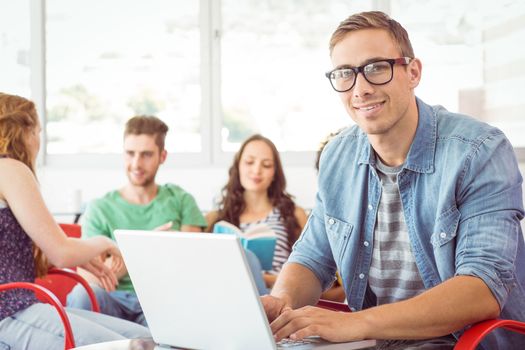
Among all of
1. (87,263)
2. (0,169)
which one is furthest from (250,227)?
(0,169)

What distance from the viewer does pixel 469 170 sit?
6.53 ft

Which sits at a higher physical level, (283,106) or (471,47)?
(471,47)

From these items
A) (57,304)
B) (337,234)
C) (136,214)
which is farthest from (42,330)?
(136,214)

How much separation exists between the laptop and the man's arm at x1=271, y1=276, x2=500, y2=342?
33 mm

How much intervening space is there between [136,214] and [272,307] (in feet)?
7.42

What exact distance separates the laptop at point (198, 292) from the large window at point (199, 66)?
14.1ft

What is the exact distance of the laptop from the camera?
5.19 ft

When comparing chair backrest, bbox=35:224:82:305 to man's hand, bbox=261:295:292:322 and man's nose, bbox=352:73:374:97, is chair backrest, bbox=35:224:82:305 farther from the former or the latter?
man's nose, bbox=352:73:374:97

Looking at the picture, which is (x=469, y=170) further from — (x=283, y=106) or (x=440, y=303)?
(x=283, y=106)

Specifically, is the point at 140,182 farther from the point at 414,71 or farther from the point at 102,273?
the point at 414,71

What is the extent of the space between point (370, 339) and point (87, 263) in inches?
57.7

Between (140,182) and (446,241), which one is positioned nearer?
(446,241)

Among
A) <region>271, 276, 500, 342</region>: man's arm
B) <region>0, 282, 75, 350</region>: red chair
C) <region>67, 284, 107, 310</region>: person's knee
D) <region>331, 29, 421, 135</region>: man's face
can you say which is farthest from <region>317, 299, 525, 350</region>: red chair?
<region>67, 284, 107, 310</region>: person's knee

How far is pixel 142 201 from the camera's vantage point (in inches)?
168
